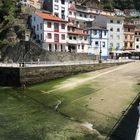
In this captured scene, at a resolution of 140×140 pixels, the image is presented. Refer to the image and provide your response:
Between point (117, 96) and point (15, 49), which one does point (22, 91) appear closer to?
point (117, 96)

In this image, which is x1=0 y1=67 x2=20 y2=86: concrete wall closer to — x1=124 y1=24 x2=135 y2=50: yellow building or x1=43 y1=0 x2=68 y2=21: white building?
x1=43 y1=0 x2=68 y2=21: white building

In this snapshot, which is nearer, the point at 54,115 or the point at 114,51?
the point at 54,115

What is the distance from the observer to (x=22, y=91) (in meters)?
47.4

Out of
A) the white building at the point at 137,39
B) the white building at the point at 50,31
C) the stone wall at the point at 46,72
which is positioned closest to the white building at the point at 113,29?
the white building at the point at 137,39

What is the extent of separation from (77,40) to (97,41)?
11619mm

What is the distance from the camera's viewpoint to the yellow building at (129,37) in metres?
118

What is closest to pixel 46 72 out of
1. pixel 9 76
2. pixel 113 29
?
pixel 9 76

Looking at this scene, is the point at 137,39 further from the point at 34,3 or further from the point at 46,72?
the point at 46,72

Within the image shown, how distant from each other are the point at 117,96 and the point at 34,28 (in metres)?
53.9

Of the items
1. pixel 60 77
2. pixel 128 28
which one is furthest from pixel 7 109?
pixel 128 28

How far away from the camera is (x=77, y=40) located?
306 feet

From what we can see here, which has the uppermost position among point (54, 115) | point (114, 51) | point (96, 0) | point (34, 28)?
point (96, 0)

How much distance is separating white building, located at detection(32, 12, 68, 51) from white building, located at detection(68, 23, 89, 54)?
13.8 ft

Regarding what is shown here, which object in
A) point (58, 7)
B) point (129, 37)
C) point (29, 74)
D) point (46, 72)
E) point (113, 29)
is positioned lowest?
point (29, 74)
